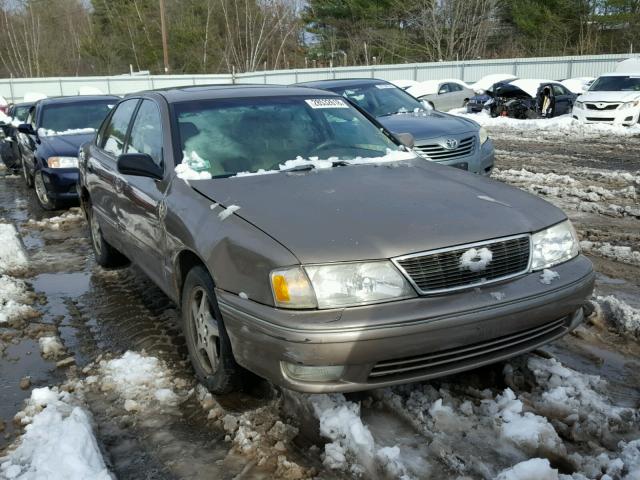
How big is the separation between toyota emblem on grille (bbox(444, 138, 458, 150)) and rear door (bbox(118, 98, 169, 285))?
393cm

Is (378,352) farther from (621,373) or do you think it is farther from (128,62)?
(128,62)

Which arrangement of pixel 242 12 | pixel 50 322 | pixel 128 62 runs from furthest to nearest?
pixel 128 62, pixel 242 12, pixel 50 322

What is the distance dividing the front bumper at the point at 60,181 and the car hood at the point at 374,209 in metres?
5.90

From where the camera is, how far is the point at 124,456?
292 centimetres

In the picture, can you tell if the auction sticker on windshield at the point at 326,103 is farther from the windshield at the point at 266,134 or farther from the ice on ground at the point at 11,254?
the ice on ground at the point at 11,254

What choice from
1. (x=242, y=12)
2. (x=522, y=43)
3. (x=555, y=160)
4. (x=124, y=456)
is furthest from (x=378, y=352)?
(x=242, y=12)

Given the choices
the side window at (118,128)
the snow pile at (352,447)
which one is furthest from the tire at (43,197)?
the snow pile at (352,447)

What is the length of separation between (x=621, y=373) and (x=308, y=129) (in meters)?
2.36

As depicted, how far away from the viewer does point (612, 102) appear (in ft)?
54.3

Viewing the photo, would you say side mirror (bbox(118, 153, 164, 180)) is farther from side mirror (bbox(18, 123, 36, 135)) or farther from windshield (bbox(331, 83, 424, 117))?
side mirror (bbox(18, 123, 36, 135))

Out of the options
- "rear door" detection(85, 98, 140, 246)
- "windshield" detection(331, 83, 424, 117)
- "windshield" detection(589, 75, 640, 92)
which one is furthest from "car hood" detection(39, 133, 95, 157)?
"windshield" detection(589, 75, 640, 92)

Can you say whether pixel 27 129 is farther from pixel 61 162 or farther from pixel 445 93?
pixel 445 93

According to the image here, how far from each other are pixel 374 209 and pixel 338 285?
536 mm

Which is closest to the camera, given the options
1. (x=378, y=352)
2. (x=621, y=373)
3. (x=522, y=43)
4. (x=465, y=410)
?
(x=378, y=352)
